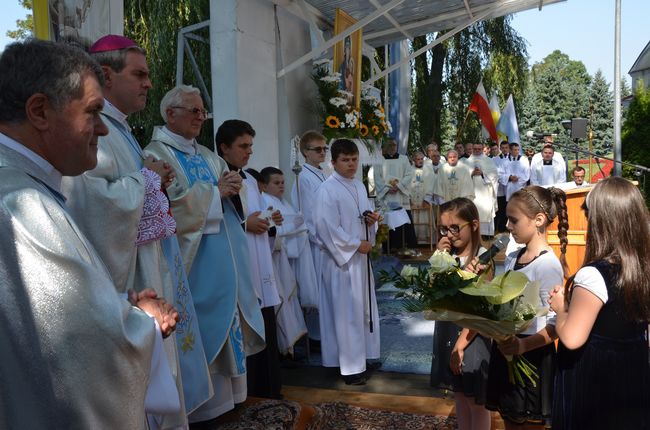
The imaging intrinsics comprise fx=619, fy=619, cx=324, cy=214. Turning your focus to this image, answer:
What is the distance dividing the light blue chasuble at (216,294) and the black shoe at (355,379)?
4.53 ft

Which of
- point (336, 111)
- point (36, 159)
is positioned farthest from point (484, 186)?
point (36, 159)

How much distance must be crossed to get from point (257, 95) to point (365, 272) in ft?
8.53

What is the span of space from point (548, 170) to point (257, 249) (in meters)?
12.7

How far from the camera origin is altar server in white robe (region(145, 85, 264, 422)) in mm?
3352

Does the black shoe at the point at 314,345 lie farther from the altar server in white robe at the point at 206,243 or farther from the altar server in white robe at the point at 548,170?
the altar server in white robe at the point at 548,170

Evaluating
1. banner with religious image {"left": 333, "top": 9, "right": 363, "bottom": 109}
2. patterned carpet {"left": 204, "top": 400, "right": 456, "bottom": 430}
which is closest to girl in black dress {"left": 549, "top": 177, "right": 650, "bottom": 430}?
patterned carpet {"left": 204, "top": 400, "right": 456, "bottom": 430}

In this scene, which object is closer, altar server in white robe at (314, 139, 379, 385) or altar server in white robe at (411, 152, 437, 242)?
altar server in white robe at (314, 139, 379, 385)

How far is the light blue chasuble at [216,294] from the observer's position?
3453 mm

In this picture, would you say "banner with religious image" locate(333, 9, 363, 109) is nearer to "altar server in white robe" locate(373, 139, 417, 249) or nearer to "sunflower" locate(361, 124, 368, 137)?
"sunflower" locate(361, 124, 368, 137)

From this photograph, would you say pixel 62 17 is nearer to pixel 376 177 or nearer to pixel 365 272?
pixel 365 272

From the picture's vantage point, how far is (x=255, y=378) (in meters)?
4.17

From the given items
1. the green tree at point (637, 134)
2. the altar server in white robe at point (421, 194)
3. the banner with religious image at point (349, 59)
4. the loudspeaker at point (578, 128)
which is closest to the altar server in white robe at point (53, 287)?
the banner with religious image at point (349, 59)

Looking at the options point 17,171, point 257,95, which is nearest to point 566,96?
point 257,95

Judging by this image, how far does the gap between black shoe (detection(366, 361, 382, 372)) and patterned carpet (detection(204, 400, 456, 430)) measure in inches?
36.2
